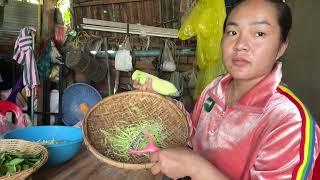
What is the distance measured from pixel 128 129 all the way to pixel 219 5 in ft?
7.56

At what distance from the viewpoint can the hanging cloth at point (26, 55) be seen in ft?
10.5

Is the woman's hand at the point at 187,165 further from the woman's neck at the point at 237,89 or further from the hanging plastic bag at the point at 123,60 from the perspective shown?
the hanging plastic bag at the point at 123,60

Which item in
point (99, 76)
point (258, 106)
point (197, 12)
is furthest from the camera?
point (99, 76)

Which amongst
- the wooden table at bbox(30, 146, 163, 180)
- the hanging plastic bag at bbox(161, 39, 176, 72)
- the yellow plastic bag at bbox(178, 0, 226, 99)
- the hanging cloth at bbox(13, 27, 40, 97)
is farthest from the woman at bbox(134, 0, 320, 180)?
the hanging plastic bag at bbox(161, 39, 176, 72)

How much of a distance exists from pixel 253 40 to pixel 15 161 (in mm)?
1120

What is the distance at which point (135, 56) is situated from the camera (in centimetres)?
503

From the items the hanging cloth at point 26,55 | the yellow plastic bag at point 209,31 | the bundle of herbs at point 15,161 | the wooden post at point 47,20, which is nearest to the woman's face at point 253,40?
the bundle of herbs at point 15,161

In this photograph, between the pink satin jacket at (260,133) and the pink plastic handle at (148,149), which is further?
the pink plastic handle at (148,149)

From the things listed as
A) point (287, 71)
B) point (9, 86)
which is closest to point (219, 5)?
point (287, 71)

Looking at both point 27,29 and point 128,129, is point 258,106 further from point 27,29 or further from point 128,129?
point 27,29

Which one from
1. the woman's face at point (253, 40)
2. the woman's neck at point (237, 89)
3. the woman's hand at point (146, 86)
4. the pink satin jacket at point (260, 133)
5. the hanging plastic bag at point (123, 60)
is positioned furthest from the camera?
the hanging plastic bag at point (123, 60)

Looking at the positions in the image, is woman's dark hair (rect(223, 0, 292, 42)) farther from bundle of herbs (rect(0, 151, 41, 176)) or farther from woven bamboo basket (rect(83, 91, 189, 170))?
bundle of herbs (rect(0, 151, 41, 176))

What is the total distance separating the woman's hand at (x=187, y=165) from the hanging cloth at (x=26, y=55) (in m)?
2.72

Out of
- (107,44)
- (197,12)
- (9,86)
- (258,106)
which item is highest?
(197,12)
